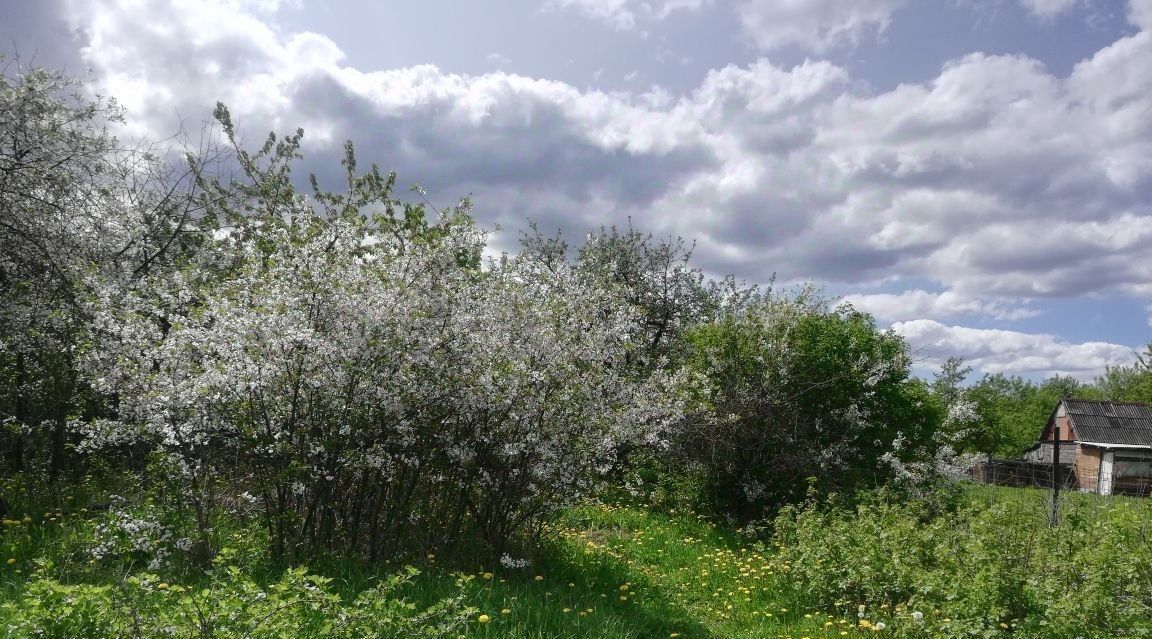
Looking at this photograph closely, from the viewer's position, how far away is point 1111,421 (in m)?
38.2

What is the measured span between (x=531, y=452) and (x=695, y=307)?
12.7 metres

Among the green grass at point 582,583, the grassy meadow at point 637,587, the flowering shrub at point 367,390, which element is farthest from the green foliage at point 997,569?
the flowering shrub at point 367,390

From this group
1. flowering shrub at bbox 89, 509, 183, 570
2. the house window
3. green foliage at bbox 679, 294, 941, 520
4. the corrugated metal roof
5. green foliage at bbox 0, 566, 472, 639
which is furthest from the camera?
the corrugated metal roof

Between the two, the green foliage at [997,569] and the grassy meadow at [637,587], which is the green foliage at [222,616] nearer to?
the grassy meadow at [637,587]

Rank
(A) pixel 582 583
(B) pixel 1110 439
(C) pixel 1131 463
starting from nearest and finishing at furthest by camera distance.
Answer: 1. (A) pixel 582 583
2. (C) pixel 1131 463
3. (B) pixel 1110 439

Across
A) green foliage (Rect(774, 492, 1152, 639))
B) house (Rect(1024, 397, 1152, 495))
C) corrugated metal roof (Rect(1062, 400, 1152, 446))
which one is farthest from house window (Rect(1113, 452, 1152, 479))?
green foliage (Rect(774, 492, 1152, 639))

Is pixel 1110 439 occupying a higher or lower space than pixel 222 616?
higher

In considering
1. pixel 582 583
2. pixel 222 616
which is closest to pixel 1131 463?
pixel 582 583

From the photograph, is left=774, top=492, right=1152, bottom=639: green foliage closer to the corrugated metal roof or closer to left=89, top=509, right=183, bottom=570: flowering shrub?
left=89, top=509, right=183, bottom=570: flowering shrub

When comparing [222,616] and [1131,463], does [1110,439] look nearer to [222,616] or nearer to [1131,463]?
[1131,463]

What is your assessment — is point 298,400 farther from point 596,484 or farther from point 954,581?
point 954,581

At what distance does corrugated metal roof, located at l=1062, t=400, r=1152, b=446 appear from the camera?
37062 millimetres

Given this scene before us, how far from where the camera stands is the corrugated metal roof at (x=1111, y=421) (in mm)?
37062

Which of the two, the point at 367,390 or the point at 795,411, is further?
the point at 795,411
